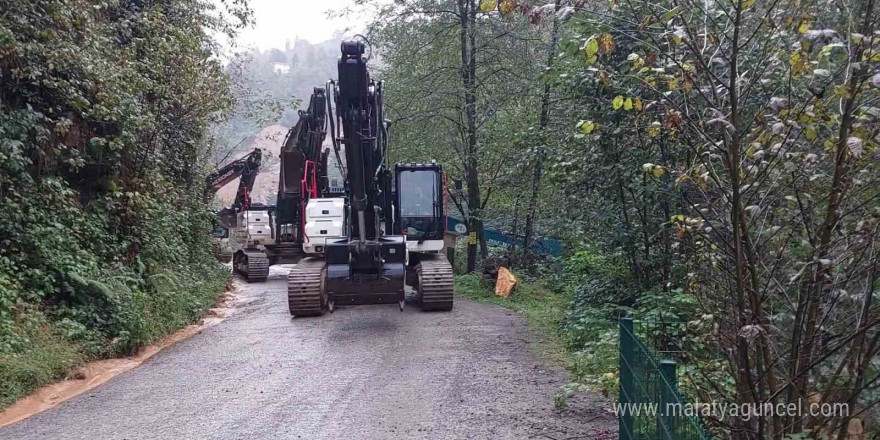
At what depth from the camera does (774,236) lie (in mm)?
4211

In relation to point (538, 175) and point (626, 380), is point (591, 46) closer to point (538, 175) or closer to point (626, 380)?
point (626, 380)

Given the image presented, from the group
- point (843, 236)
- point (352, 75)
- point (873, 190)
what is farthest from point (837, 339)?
point (352, 75)

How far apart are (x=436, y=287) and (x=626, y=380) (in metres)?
8.99

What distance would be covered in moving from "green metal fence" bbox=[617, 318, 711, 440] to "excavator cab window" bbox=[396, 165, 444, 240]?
1004 centimetres

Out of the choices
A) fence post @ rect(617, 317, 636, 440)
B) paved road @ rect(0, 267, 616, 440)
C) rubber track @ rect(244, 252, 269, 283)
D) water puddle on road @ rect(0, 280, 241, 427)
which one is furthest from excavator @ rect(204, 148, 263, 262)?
fence post @ rect(617, 317, 636, 440)

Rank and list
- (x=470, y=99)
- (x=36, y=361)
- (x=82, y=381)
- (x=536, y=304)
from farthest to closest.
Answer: (x=470, y=99), (x=536, y=304), (x=82, y=381), (x=36, y=361)

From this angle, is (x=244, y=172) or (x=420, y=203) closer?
(x=420, y=203)

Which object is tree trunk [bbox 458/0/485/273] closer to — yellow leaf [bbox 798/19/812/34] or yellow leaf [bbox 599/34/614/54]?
yellow leaf [bbox 599/34/614/54]

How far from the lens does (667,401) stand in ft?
10.9

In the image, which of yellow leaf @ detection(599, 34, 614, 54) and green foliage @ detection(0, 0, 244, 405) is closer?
yellow leaf @ detection(599, 34, 614, 54)

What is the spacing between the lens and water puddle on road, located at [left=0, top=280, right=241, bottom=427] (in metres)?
7.51

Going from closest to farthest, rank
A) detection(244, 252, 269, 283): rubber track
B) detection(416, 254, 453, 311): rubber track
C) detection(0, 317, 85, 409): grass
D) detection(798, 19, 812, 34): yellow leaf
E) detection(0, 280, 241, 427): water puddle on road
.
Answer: detection(798, 19, 812, 34): yellow leaf < detection(0, 280, 241, 427): water puddle on road < detection(0, 317, 85, 409): grass < detection(416, 254, 453, 311): rubber track < detection(244, 252, 269, 283): rubber track

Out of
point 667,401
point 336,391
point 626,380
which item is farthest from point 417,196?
point 667,401

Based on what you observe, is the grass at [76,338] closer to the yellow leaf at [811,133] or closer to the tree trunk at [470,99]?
the yellow leaf at [811,133]
